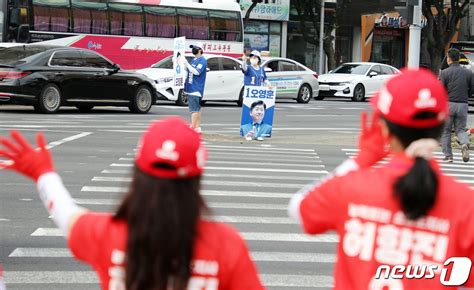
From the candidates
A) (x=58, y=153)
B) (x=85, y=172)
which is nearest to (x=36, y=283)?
(x=85, y=172)

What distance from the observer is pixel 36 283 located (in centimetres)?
728

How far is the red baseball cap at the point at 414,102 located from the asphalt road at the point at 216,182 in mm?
877

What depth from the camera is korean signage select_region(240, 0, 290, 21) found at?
2129 inches

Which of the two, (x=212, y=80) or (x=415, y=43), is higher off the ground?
(x=415, y=43)

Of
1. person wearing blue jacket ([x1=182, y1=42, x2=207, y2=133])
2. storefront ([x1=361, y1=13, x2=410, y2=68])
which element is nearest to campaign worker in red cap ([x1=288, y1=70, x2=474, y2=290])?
person wearing blue jacket ([x1=182, y1=42, x2=207, y2=133])

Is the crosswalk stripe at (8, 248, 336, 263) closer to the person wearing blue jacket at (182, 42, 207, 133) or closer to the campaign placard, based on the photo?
the person wearing blue jacket at (182, 42, 207, 133)

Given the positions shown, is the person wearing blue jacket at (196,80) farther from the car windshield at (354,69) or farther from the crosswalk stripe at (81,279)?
the car windshield at (354,69)

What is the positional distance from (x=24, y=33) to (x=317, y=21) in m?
24.9

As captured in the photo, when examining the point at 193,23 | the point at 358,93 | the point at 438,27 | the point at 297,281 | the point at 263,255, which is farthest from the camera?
the point at 438,27

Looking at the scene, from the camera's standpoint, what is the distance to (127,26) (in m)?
35.5

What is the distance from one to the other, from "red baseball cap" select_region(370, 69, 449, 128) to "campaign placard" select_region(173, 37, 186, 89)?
22590mm

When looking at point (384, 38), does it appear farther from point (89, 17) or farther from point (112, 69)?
point (112, 69)

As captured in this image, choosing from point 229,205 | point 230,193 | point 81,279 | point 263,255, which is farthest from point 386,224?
point 230,193

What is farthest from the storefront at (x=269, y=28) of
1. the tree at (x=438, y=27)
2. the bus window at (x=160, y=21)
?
the bus window at (x=160, y=21)
